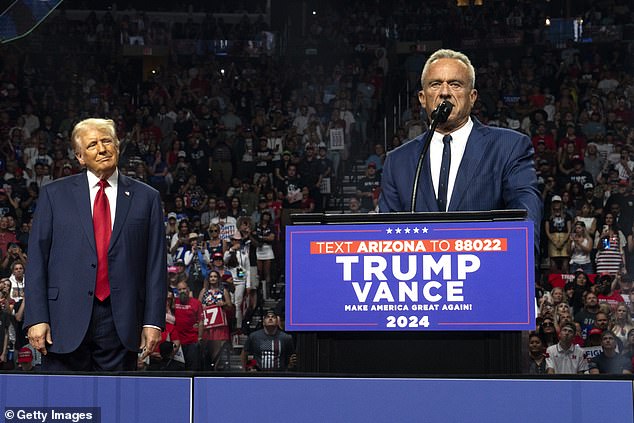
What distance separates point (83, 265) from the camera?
3934 millimetres

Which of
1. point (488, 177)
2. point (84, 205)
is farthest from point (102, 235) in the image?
point (488, 177)

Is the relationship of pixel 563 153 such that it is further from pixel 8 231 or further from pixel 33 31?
pixel 33 31

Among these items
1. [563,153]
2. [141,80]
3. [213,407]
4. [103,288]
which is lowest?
[213,407]

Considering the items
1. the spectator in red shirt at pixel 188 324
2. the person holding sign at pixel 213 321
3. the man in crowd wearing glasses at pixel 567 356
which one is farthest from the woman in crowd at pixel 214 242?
the man in crowd wearing glasses at pixel 567 356

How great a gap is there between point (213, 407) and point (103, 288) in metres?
1.48

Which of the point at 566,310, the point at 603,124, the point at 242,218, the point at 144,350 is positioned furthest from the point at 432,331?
the point at 603,124

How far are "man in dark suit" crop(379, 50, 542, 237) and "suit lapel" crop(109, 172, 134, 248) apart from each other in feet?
3.16

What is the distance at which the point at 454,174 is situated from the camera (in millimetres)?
3541

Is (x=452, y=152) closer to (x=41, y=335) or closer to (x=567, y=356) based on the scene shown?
(x=41, y=335)

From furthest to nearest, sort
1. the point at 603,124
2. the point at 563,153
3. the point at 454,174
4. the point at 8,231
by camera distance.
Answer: the point at 603,124 < the point at 563,153 < the point at 8,231 < the point at 454,174

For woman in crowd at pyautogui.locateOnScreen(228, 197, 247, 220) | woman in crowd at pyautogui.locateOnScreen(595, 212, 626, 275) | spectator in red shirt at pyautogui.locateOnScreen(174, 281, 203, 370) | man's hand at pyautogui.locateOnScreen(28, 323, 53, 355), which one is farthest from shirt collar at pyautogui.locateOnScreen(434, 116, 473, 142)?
woman in crowd at pyautogui.locateOnScreen(228, 197, 247, 220)

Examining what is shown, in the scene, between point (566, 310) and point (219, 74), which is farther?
point (219, 74)

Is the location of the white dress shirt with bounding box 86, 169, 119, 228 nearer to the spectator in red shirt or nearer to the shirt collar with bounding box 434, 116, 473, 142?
the shirt collar with bounding box 434, 116, 473, 142

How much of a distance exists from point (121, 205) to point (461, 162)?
1.27 m
